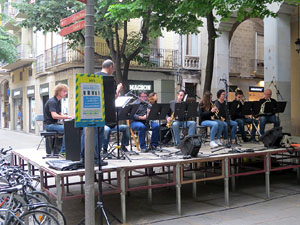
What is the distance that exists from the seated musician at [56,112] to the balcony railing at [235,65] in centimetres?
1831

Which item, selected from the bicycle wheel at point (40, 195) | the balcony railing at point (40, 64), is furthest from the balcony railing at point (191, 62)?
the bicycle wheel at point (40, 195)

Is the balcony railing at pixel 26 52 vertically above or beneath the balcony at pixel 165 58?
above

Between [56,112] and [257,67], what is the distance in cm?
2035

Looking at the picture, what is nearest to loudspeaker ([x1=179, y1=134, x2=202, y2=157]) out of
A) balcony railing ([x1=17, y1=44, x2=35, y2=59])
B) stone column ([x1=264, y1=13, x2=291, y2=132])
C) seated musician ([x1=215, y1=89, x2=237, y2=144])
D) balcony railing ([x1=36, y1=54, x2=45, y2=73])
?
seated musician ([x1=215, y1=89, x2=237, y2=144])

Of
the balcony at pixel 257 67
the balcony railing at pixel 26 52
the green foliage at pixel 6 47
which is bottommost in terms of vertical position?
the balcony at pixel 257 67

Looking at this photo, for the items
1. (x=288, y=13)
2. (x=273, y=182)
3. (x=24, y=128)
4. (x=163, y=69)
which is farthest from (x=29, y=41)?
(x=273, y=182)

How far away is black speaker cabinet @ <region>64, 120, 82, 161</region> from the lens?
6.27m

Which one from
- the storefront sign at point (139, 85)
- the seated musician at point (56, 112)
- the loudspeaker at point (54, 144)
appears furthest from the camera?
the storefront sign at point (139, 85)

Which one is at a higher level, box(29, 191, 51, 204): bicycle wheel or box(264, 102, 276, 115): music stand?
box(264, 102, 276, 115): music stand

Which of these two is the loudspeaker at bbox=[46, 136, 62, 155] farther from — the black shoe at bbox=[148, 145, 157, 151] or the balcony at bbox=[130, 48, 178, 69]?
the balcony at bbox=[130, 48, 178, 69]

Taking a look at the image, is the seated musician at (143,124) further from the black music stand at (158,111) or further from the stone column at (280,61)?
the stone column at (280,61)

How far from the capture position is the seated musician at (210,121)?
930cm

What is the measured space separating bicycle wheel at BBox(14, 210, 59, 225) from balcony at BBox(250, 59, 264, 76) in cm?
2242

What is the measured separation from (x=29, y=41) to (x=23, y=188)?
80.4ft
